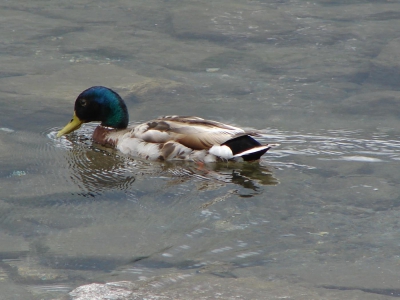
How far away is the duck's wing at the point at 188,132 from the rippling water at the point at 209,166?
0.23 m

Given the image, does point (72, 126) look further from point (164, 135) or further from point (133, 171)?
point (133, 171)

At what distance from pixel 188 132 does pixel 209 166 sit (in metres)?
0.39

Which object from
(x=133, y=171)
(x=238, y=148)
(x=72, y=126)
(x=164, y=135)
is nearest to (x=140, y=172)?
(x=133, y=171)

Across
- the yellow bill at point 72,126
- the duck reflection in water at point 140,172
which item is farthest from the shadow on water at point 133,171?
the yellow bill at point 72,126

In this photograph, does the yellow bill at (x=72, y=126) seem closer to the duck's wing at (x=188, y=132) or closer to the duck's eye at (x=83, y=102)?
the duck's eye at (x=83, y=102)

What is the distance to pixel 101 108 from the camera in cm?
760

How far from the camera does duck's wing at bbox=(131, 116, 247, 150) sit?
6852mm

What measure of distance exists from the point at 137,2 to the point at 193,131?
588cm

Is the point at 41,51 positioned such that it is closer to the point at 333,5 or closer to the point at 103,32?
the point at 103,32

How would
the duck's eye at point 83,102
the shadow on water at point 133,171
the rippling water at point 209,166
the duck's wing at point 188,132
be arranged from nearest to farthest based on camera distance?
the rippling water at point 209,166
the shadow on water at point 133,171
the duck's wing at point 188,132
the duck's eye at point 83,102

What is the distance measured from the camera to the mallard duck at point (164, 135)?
6781 millimetres

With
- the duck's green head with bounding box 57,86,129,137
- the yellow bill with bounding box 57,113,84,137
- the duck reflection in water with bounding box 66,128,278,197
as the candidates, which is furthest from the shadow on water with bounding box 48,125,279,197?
the duck's green head with bounding box 57,86,129,137

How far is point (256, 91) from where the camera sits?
28.3 ft

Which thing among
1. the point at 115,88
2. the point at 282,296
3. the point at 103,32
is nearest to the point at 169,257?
the point at 282,296
